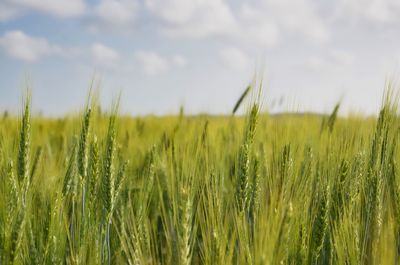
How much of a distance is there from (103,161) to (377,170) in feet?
2.97

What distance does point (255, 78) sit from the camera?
1.89 m

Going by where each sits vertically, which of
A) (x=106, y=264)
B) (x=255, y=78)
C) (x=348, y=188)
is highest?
(x=255, y=78)

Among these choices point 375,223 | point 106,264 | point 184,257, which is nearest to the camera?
point 184,257

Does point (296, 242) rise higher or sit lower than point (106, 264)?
higher

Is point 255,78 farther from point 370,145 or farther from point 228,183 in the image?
point 228,183

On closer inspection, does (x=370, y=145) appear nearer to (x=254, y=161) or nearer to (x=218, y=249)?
(x=254, y=161)

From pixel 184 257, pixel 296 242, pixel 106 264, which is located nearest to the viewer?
pixel 184 257

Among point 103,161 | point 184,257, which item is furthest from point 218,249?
point 103,161

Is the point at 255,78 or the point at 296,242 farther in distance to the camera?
the point at 255,78

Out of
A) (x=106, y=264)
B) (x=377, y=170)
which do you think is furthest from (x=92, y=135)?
(x=377, y=170)

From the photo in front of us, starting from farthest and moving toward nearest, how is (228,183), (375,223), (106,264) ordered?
1. (228,183)
2. (375,223)
3. (106,264)

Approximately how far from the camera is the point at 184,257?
1270 millimetres

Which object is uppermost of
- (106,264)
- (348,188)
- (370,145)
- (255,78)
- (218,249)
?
(255,78)

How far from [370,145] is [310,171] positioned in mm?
234
